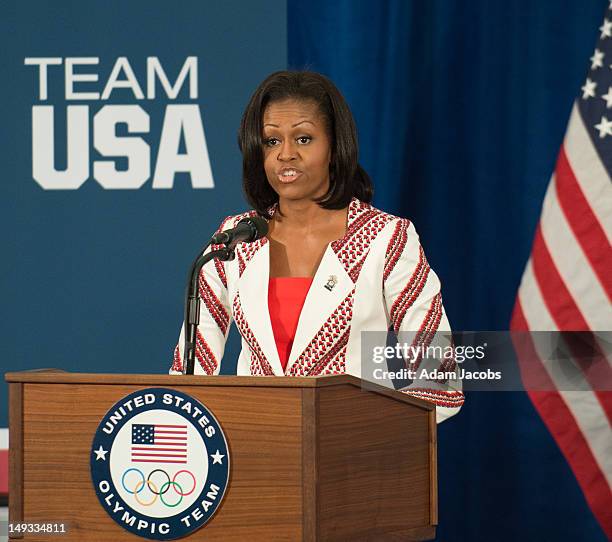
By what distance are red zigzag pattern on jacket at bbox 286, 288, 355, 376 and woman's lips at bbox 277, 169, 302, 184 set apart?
0.34m

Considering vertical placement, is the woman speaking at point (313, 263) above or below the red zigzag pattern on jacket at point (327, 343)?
above

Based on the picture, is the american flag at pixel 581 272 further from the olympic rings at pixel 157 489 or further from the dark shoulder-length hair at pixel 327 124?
the olympic rings at pixel 157 489

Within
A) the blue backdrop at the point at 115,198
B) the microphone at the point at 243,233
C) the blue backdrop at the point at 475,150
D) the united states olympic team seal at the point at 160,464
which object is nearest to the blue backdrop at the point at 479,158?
the blue backdrop at the point at 475,150

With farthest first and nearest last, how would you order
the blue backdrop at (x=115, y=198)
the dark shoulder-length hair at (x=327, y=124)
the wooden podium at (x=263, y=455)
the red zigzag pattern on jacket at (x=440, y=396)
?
the blue backdrop at (x=115, y=198) → the dark shoulder-length hair at (x=327, y=124) → the red zigzag pattern on jacket at (x=440, y=396) → the wooden podium at (x=263, y=455)

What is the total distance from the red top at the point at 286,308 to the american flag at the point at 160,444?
771mm

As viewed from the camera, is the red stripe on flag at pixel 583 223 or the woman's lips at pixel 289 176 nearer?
the woman's lips at pixel 289 176

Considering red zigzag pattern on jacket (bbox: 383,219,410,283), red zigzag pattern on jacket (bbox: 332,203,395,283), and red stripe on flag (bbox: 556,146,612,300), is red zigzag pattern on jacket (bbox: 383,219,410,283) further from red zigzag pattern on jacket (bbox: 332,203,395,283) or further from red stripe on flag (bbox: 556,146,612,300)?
red stripe on flag (bbox: 556,146,612,300)

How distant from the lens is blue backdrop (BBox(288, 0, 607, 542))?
3.60 metres

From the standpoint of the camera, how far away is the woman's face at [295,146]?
272cm

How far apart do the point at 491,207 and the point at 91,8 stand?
1671mm

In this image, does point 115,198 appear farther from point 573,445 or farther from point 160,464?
point 160,464

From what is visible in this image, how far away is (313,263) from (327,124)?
0.37m

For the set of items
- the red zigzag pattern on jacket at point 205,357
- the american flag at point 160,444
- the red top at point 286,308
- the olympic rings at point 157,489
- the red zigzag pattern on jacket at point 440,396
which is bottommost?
the olympic rings at point 157,489

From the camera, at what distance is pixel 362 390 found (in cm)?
199
